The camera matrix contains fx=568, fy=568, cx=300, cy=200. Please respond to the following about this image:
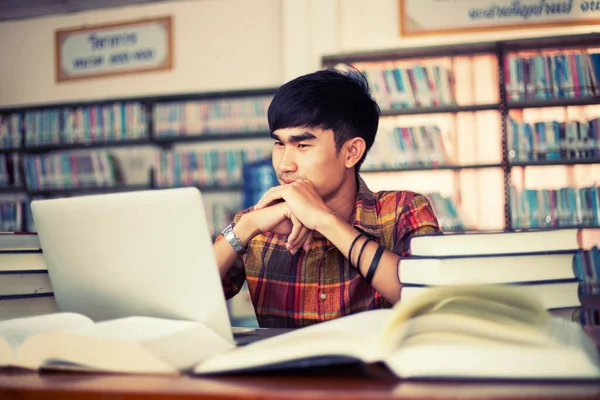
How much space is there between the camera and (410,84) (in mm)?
3582

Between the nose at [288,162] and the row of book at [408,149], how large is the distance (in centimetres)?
220

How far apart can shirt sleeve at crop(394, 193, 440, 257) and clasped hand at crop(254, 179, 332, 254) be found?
0.26m

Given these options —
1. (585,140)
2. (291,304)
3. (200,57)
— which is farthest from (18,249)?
(200,57)

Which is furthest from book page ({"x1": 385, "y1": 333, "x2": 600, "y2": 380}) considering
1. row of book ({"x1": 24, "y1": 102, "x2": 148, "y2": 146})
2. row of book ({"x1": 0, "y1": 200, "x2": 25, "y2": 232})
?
row of book ({"x1": 0, "y1": 200, "x2": 25, "y2": 232})

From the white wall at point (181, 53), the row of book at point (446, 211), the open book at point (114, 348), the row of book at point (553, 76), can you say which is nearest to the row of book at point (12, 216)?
the white wall at point (181, 53)

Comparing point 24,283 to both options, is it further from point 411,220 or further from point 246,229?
point 411,220

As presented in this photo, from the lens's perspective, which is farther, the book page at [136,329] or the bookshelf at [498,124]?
the bookshelf at [498,124]

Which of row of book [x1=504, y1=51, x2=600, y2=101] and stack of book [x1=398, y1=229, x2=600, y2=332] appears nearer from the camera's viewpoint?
stack of book [x1=398, y1=229, x2=600, y2=332]

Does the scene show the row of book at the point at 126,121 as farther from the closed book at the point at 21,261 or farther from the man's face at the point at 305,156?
the closed book at the point at 21,261

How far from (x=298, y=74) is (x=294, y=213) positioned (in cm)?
290

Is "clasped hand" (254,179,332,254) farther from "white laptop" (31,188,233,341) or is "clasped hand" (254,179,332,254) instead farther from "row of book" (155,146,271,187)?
"row of book" (155,146,271,187)

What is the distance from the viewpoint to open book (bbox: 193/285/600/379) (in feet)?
1.41

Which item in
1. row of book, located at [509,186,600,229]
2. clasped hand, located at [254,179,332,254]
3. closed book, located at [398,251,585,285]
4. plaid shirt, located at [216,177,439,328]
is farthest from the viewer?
row of book, located at [509,186,600,229]

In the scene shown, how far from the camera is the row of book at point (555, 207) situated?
10.8ft
